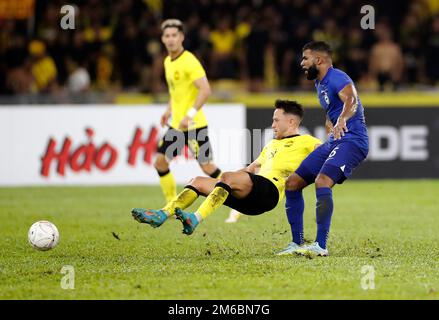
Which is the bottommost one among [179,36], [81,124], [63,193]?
[63,193]

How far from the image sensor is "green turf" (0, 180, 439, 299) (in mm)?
7242

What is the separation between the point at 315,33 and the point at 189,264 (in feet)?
37.1

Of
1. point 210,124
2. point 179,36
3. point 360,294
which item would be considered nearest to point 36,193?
point 210,124

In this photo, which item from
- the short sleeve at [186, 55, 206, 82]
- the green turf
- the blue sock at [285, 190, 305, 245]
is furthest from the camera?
the short sleeve at [186, 55, 206, 82]

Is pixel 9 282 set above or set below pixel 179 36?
below

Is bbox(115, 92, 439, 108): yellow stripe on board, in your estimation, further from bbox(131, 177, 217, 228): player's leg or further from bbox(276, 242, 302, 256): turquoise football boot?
bbox(276, 242, 302, 256): turquoise football boot

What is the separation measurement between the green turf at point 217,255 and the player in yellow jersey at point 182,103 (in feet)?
2.97

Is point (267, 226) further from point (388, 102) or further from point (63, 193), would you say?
point (388, 102)

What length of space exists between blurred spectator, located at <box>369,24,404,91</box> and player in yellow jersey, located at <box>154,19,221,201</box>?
707 cm

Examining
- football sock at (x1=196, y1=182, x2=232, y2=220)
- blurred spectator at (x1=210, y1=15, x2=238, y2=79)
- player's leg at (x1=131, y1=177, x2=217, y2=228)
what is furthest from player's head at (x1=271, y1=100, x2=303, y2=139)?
blurred spectator at (x1=210, y1=15, x2=238, y2=79)

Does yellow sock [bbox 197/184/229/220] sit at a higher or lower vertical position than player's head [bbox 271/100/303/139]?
lower

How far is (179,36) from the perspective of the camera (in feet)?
40.6

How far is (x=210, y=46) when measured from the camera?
61.2ft

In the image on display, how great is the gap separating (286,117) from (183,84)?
3518 millimetres
